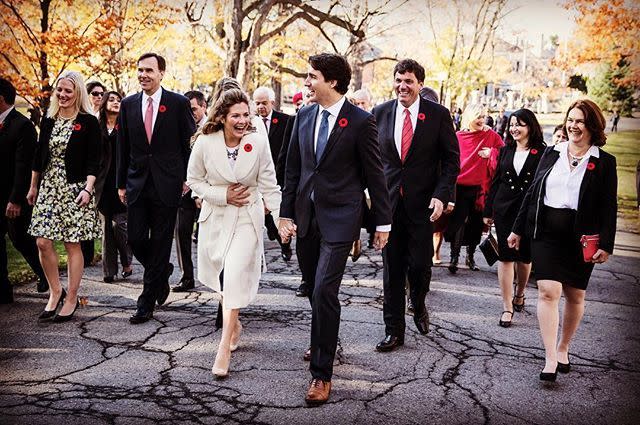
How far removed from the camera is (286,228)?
14.6 feet

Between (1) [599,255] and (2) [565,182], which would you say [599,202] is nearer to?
(2) [565,182]

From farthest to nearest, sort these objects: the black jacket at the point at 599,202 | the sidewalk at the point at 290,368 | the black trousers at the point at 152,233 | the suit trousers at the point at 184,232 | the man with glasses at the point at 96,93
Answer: the man with glasses at the point at 96,93 → the suit trousers at the point at 184,232 → the black trousers at the point at 152,233 → the black jacket at the point at 599,202 → the sidewalk at the point at 290,368

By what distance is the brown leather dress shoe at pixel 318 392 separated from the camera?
3941 mm

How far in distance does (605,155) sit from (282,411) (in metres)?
2.95

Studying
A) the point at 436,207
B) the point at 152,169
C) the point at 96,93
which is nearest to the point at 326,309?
the point at 436,207

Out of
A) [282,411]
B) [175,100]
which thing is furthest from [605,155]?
[175,100]

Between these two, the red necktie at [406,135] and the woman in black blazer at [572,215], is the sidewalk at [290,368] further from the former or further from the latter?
the red necktie at [406,135]

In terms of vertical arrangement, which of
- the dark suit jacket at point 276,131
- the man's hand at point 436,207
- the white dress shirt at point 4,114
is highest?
the dark suit jacket at point 276,131

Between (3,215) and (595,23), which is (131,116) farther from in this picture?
(595,23)

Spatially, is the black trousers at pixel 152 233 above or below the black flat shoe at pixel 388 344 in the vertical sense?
above

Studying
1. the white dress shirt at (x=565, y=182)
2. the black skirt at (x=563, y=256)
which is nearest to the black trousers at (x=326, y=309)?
the black skirt at (x=563, y=256)

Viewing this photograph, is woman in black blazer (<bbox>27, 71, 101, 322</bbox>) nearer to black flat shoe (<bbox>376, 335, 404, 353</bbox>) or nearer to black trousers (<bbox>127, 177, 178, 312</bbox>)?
black trousers (<bbox>127, 177, 178, 312</bbox>)

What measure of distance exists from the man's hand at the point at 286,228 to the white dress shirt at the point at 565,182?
6.31 ft

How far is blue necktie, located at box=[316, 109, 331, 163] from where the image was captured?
13.9 ft
